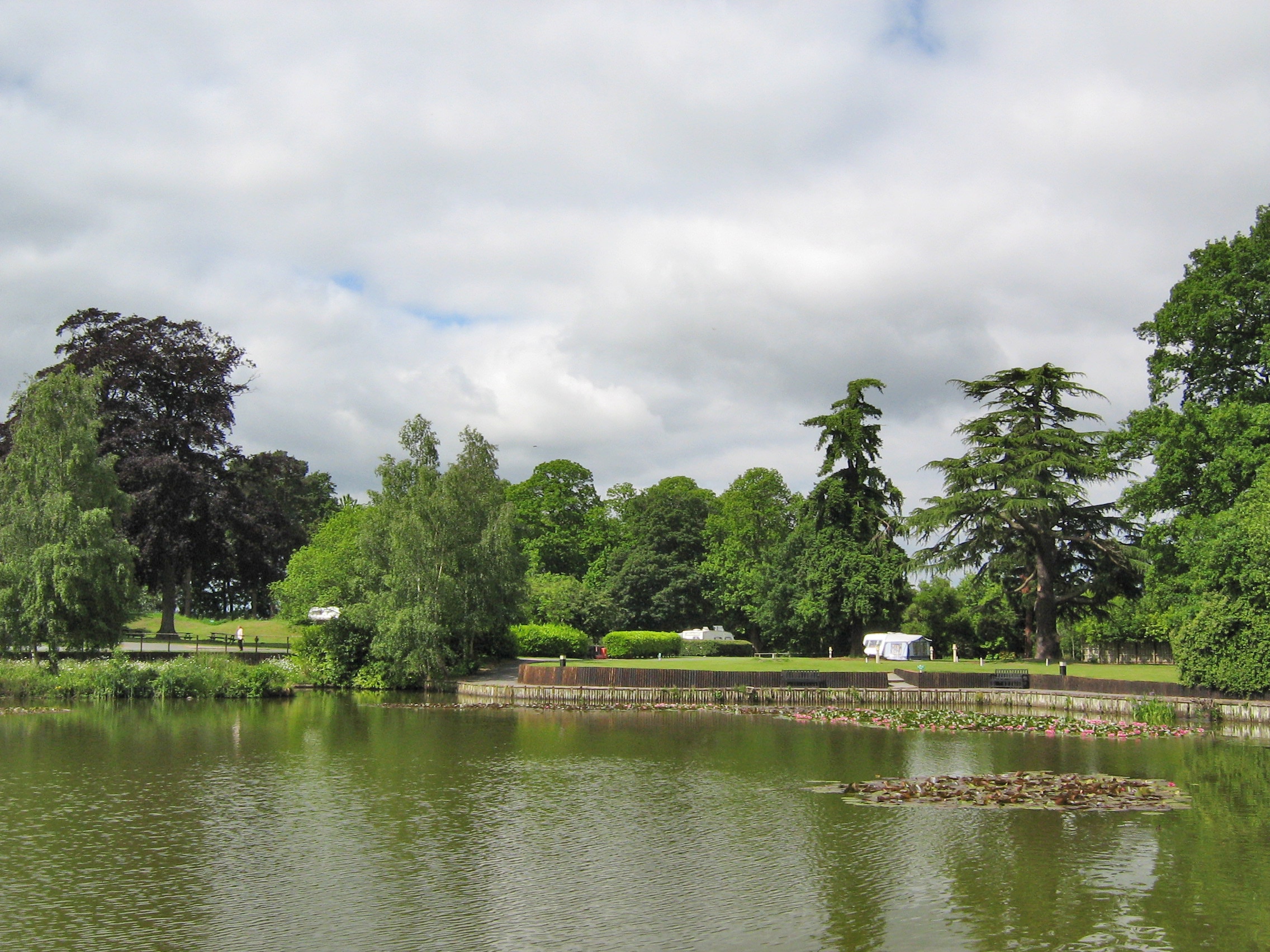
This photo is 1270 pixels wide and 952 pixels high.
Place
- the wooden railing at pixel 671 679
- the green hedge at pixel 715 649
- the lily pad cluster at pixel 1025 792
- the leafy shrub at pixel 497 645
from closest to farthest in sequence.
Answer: the lily pad cluster at pixel 1025 792
the wooden railing at pixel 671 679
the leafy shrub at pixel 497 645
the green hedge at pixel 715 649

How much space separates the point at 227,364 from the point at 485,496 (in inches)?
871

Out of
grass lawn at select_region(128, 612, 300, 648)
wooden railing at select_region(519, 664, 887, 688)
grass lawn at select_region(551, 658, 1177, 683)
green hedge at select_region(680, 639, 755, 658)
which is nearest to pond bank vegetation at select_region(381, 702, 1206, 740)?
wooden railing at select_region(519, 664, 887, 688)

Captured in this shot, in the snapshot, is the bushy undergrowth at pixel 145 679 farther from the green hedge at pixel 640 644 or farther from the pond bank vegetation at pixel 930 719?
the green hedge at pixel 640 644

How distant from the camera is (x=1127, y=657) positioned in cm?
6462

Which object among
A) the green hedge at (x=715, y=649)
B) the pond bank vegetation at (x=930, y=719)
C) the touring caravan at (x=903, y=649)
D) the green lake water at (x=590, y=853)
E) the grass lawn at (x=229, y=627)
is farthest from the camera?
the grass lawn at (x=229, y=627)

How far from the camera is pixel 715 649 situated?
64.0 meters

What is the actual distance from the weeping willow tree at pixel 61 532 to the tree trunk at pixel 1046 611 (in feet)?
136

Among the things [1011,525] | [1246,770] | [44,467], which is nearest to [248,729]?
[44,467]

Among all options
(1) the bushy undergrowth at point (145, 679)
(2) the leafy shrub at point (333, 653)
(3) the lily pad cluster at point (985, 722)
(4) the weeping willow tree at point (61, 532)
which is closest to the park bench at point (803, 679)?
(3) the lily pad cluster at point (985, 722)

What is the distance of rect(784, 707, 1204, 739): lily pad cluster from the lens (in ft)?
110

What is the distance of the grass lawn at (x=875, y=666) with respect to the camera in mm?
46312

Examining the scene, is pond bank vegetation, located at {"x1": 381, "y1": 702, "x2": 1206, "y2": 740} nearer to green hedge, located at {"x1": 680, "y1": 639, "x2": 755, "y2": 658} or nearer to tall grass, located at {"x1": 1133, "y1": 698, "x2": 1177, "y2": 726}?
tall grass, located at {"x1": 1133, "y1": 698, "x2": 1177, "y2": 726}

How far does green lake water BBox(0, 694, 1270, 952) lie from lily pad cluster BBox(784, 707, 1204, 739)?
439 centimetres

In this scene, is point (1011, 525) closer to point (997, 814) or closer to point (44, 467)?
point (997, 814)
